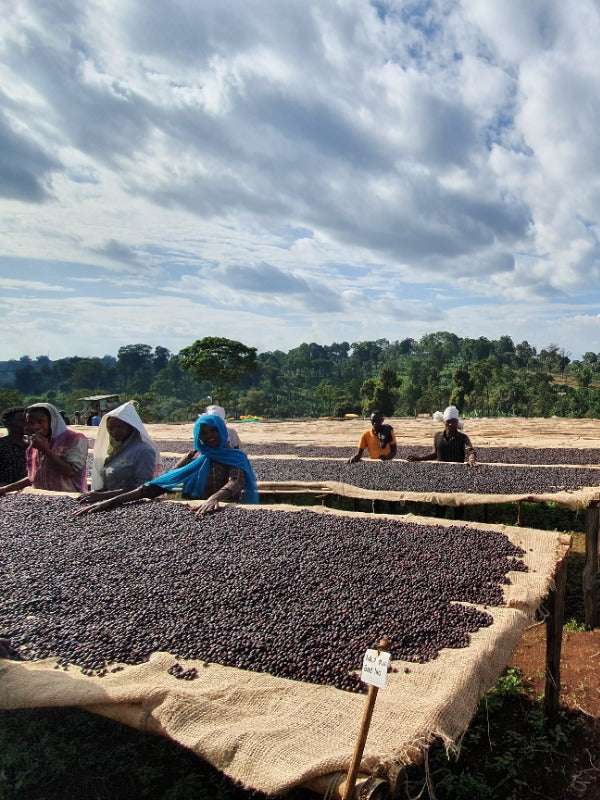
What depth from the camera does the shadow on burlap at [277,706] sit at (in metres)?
1.65

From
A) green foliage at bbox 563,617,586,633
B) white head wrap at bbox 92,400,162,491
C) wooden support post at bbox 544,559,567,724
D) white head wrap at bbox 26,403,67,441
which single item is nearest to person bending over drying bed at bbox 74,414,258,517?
white head wrap at bbox 92,400,162,491

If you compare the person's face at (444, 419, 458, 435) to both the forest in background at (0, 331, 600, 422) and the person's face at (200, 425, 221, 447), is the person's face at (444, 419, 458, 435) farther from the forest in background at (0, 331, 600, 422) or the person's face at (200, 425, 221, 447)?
the forest in background at (0, 331, 600, 422)

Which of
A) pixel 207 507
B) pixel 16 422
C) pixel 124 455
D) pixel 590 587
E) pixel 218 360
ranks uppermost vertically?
pixel 218 360

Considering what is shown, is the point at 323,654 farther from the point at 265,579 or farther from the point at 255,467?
the point at 255,467

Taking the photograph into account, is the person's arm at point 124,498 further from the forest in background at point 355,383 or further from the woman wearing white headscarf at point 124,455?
the forest in background at point 355,383

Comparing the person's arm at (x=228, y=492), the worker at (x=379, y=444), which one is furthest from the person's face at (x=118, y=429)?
the worker at (x=379, y=444)

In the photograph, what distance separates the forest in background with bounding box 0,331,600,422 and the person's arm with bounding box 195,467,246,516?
2594 cm

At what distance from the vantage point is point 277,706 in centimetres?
185

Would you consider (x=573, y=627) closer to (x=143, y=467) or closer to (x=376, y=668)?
(x=376, y=668)

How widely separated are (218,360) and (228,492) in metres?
28.9

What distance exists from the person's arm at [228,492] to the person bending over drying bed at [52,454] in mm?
1585

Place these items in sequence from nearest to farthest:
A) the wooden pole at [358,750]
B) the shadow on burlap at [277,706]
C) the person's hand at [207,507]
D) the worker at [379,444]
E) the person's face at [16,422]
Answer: the wooden pole at [358,750], the shadow on burlap at [277,706], the person's hand at [207,507], the person's face at [16,422], the worker at [379,444]

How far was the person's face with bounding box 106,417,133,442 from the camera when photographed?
4.91 meters

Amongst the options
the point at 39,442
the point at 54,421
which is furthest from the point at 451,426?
the point at 39,442
